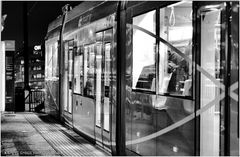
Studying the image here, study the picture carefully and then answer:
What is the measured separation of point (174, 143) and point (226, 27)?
1733mm

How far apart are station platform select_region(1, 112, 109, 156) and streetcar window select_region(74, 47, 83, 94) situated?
3.72 ft

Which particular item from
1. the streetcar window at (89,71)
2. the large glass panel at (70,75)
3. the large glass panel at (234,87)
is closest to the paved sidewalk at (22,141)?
the large glass panel at (70,75)

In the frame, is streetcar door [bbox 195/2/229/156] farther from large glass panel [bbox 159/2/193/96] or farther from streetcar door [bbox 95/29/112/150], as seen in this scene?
streetcar door [bbox 95/29/112/150]

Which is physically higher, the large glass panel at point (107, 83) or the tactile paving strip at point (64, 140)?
the large glass panel at point (107, 83)

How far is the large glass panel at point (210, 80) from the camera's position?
454cm

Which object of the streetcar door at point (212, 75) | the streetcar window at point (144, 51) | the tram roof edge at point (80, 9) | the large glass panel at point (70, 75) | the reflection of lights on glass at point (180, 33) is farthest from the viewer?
the large glass panel at point (70, 75)

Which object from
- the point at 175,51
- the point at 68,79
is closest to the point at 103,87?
the point at 175,51

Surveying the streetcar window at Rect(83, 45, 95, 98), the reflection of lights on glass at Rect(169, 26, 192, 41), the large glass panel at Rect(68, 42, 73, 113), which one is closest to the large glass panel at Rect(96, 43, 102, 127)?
the streetcar window at Rect(83, 45, 95, 98)

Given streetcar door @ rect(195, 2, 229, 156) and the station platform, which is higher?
streetcar door @ rect(195, 2, 229, 156)

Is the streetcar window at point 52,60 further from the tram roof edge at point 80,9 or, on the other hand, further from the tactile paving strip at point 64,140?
the tactile paving strip at point 64,140

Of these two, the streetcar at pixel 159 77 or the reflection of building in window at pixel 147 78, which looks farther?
the reflection of building in window at pixel 147 78

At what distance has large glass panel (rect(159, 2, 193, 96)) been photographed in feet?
16.8

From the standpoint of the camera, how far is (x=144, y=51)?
6.45m

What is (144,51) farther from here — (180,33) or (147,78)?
(180,33)
